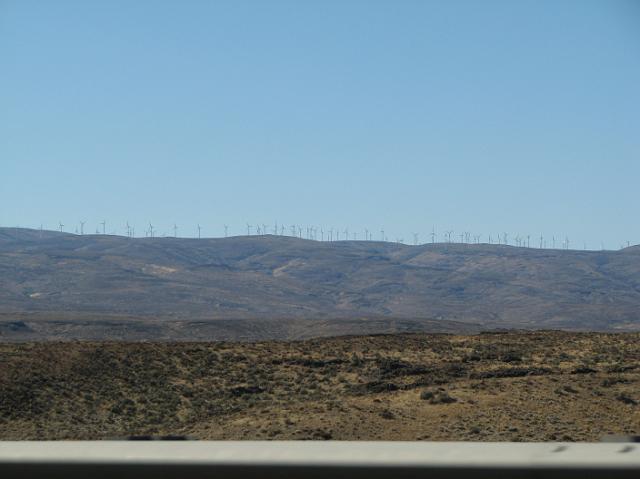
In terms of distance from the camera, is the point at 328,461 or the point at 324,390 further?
the point at 324,390

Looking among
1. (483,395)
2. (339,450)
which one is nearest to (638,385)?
(483,395)

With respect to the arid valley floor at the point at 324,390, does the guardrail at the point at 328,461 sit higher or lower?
higher

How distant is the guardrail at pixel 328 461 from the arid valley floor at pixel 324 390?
17.4 m

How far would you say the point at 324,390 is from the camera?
33344mm

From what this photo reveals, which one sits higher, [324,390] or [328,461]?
[328,461]

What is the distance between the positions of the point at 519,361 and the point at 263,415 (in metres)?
13.6

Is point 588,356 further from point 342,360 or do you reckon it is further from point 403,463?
point 403,463

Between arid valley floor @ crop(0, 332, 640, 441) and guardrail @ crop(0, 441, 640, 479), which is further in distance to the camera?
arid valley floor @ crop(0, 332, 640, 441)

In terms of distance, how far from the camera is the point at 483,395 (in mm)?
29406

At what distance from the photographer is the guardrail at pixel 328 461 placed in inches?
172

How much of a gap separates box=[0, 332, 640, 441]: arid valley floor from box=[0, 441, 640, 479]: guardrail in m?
17.4

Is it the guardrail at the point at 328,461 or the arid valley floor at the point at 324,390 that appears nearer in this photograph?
the guardrail at the point at 328,461

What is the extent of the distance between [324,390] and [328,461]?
95.7 feet

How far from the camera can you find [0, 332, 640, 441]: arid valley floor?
26.0m
